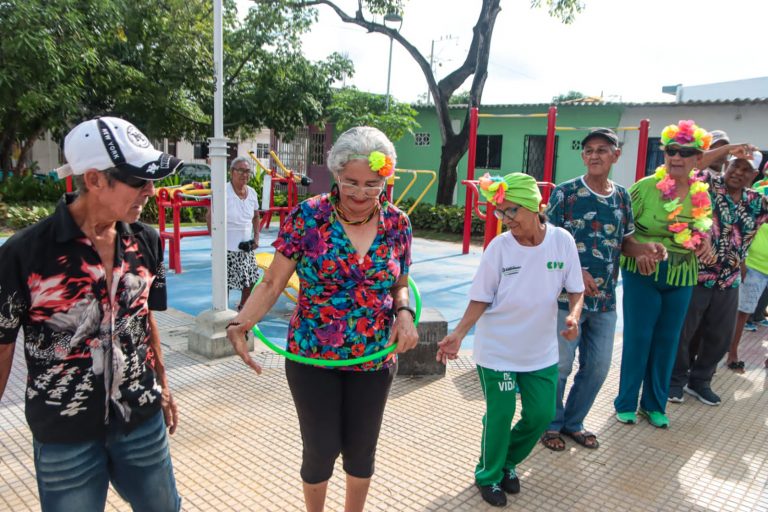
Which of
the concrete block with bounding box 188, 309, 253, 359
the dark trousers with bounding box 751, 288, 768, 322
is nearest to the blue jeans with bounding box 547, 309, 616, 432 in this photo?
the concrete block with bounding box 188, 309, 253, 359

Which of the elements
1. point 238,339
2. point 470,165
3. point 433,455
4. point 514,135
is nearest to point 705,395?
point 433,455

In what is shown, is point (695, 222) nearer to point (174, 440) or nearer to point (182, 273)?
point (174, 440)

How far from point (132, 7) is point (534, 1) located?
10972mm

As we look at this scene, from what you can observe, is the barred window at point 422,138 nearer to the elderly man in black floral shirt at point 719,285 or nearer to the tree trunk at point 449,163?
the tree trunk at point 449,163

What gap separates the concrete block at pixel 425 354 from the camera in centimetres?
480

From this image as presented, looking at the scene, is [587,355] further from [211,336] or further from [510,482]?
[211,336]

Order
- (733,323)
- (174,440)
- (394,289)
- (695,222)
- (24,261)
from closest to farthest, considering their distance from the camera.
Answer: (24,261)
(394,289)
(174,440)
(695,222)
(733,323)

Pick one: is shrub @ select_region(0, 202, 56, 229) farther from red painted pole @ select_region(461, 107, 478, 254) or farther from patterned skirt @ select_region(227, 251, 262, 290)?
red painted pole @ select_region(461, 107, 478, 254)

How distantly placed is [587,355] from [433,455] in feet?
3.75

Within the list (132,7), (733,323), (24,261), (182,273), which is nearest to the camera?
(24,261)

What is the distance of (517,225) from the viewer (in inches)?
115

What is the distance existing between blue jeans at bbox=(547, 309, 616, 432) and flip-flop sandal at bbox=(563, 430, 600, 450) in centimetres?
3

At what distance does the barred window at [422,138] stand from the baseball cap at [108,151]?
19583 millimetres

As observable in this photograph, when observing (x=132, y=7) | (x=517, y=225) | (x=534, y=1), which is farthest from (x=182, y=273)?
(x=534, y=1)
